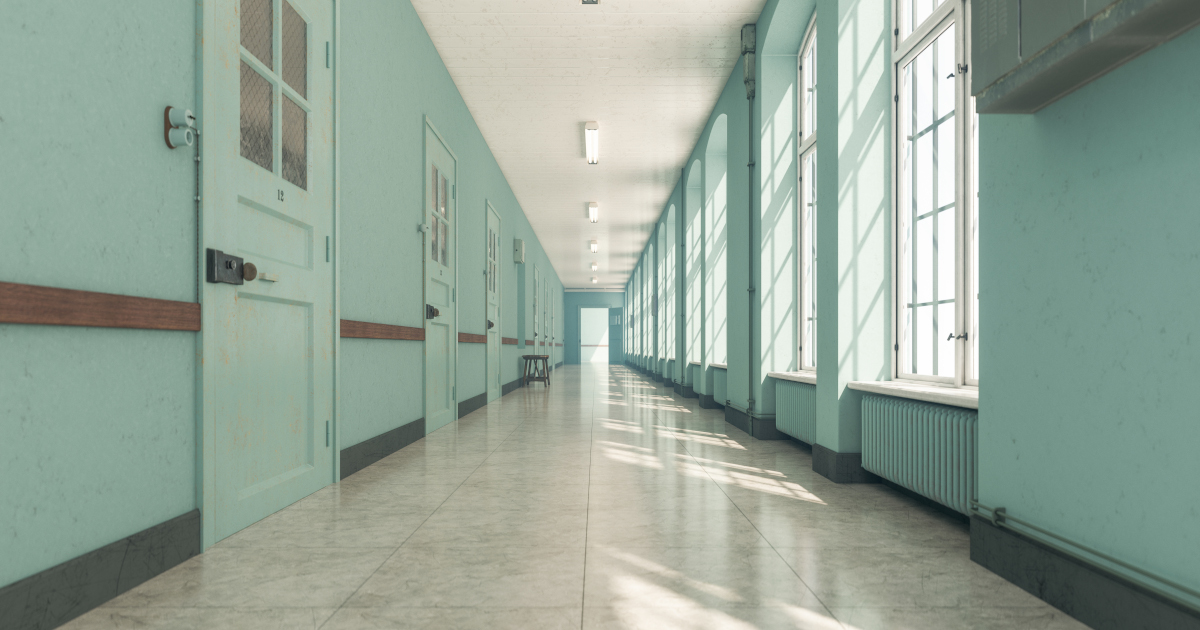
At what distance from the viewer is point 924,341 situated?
127 inches

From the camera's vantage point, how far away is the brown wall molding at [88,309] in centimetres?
148

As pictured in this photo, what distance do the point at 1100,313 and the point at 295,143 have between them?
10.1 feet

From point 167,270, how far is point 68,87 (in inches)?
22.9

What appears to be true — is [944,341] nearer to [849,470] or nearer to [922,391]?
[922,391]

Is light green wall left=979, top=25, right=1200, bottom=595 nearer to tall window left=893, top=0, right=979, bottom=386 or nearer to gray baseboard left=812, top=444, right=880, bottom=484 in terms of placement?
tall window left=893, top=0, right=979, bottom=386

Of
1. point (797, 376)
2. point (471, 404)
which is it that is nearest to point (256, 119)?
point (797, 376)

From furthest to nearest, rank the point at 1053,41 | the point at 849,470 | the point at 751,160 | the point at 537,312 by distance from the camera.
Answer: the point at 537,312 < the point at 751,160 < the point at 849,470 < the point at 1053,41

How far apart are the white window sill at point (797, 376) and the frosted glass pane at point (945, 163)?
5.21 feet

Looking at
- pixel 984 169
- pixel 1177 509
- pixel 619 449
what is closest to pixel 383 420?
pixel 619 449

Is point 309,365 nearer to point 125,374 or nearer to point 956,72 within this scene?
point 125,374

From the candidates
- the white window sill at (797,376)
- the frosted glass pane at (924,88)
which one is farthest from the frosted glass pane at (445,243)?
the frosted glass pane at (924,88)

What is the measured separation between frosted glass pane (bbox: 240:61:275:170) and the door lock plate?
44 cm

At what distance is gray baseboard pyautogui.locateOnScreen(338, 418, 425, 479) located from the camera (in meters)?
3.56

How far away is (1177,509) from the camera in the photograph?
56.4 inches
